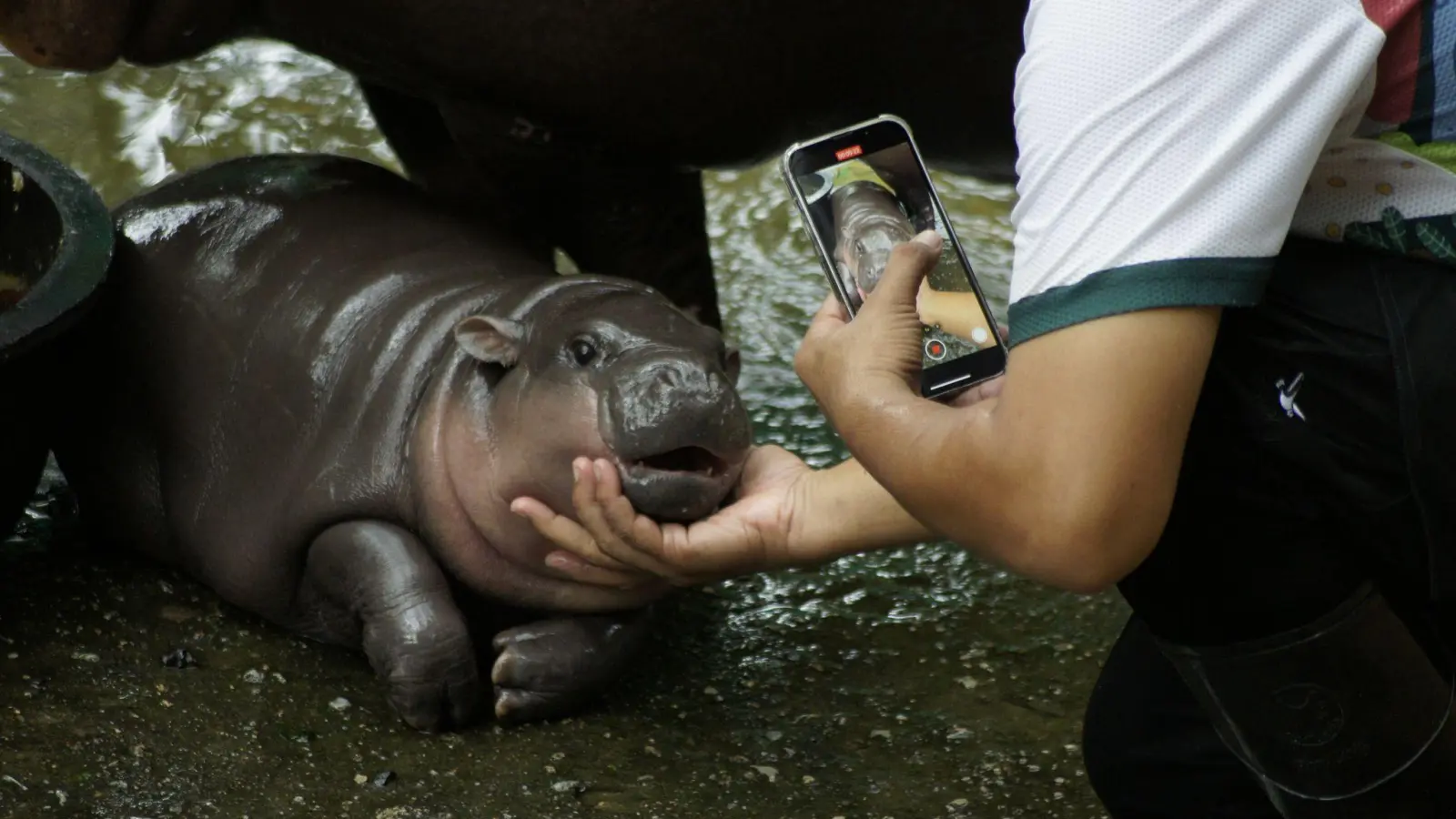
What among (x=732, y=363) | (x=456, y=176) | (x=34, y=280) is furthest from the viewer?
(x=456, y=176)

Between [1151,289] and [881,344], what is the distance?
375mm

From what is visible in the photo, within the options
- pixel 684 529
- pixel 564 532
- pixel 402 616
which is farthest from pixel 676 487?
pixel 402 616

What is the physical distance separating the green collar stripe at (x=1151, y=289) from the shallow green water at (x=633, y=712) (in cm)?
109

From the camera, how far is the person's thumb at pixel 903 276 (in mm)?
1750

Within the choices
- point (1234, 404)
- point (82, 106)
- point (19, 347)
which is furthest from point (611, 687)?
point (82, 106)

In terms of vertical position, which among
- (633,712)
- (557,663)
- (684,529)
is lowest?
(633,712)

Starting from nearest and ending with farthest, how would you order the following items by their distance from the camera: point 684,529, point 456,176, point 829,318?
point 829,318, point 684,529, point 456,176

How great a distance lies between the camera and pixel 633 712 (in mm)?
2596

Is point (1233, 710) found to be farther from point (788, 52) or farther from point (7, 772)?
point (7, 772)

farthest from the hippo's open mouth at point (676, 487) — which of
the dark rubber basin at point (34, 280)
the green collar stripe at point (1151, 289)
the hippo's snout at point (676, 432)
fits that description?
the green collar stripe at point (1151, 289)

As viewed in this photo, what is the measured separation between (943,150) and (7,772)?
1672 millimetres

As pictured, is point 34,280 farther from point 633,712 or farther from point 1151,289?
point 1151,289

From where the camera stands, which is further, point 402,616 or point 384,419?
point 384,419

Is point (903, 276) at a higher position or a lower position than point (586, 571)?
higher
